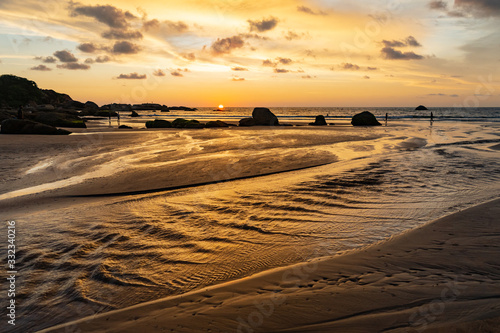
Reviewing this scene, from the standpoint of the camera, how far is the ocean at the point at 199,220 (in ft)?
13.6

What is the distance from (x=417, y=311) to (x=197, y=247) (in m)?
3.30

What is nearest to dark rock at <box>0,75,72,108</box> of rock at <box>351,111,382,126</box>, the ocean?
rock at <box>351,111,382,126</box>

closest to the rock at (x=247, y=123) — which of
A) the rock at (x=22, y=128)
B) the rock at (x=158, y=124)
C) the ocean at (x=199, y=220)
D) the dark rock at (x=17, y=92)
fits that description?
the rock at (x=158, y=124)

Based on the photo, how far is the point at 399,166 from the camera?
13.2 m

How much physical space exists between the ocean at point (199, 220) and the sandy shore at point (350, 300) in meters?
0.32

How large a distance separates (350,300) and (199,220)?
375 cm

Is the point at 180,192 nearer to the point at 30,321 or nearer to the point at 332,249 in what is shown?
the point at 332,249

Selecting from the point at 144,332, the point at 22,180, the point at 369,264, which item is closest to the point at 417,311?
the point at 369,264

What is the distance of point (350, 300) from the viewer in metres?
3.72

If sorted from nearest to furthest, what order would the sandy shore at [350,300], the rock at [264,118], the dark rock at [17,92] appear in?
1. the sandy shore at [350,300]
2. the rock at [264,118]
3. the dark rock at [17,92]

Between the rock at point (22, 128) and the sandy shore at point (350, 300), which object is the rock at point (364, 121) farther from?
the sandy shore at point (350, 300)

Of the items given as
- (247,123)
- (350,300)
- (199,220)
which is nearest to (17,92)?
(247,123)

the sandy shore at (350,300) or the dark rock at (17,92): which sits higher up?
the dark rock at (17,92)

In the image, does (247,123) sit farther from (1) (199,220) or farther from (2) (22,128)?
(1) (199,220)
